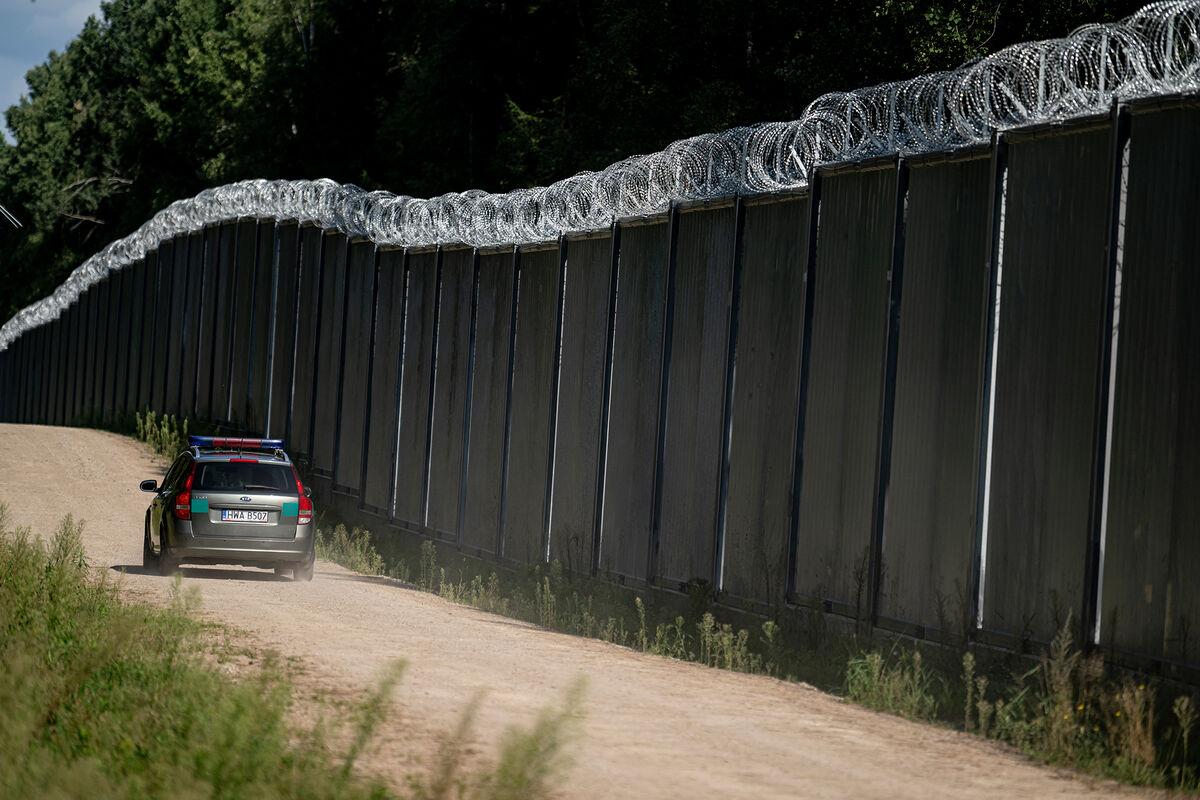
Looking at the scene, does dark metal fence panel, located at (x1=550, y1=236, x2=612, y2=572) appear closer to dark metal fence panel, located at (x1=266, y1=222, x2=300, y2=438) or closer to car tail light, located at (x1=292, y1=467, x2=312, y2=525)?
car tail light, located at (x1=292, y1=467, x2=312, y2=525)

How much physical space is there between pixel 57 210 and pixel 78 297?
36957mm

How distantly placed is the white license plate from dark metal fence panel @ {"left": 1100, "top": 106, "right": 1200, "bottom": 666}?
396 inches

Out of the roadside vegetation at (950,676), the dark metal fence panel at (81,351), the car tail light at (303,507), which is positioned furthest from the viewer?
the dark metal fence panel at (81,351)

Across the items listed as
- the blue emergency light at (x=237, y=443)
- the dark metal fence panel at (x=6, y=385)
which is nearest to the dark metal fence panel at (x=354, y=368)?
the blue emergency light at (x=237, y=443)

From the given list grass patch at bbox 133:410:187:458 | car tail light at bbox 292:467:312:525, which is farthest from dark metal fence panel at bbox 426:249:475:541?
grass patch at bbox 133:410:187:458

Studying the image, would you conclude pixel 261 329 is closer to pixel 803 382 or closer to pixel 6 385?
pixel 803 382

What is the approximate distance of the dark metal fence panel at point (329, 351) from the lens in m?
26.1

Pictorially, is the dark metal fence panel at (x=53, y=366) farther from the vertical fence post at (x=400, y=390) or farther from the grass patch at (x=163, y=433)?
the vertical fence post at (x=400, y=390)

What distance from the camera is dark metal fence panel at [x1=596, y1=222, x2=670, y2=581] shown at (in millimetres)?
15836

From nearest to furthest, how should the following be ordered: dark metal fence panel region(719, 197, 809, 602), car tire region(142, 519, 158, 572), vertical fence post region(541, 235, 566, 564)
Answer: dark metal fence panel region(719, 197, 809, 602) < car tire region(142, 519, 158, 572) < vertical fence post region(541, 235, 566, 564)

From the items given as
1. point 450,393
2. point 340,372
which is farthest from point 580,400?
point 340,372

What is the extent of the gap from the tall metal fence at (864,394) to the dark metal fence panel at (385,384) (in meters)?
0.11

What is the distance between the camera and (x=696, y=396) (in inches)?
590

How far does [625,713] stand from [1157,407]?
11.9ft
